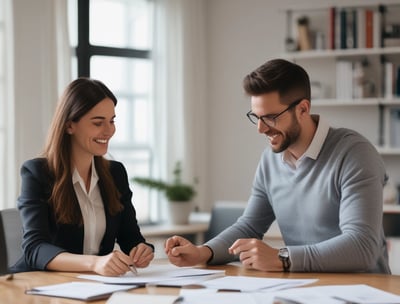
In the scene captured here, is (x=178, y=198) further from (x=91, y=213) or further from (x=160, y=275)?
(x=160, y=275)

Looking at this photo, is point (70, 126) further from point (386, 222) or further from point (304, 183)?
point (386, 222)

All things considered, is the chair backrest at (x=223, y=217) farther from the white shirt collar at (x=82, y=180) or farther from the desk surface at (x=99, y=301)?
the desk surface at (x=99, y=301)

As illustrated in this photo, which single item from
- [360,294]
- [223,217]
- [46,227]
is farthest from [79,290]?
[223,217]

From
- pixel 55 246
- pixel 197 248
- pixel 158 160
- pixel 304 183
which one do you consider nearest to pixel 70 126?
pixel 55 246

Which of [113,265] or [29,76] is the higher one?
[29,76]

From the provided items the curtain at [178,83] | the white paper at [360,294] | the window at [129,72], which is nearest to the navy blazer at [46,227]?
the white paper at [360,294]

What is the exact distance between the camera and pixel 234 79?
5801mm

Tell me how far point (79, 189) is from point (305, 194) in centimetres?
81

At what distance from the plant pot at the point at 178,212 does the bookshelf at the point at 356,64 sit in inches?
48.3

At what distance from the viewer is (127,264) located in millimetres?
2131

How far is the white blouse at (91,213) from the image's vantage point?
2592 mm

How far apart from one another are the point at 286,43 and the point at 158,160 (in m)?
1.31

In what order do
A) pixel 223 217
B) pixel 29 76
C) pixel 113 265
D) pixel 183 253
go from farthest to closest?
pixel 29 76 → pixel 223 217 → pixel 183 253 → pixel 113 265

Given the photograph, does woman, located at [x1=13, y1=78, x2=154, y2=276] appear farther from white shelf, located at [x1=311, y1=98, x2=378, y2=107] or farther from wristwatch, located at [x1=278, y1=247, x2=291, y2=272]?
white shelf, located at [x1=311, y1=98, x2=378, y2=107]
